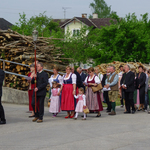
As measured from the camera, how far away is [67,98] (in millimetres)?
11711

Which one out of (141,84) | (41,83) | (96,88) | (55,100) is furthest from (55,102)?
(141,84)

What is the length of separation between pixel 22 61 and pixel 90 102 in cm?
799

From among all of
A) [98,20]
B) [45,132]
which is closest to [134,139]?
[45,132]

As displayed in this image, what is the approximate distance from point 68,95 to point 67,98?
0.34 feet

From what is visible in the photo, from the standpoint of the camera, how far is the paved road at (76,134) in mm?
7066

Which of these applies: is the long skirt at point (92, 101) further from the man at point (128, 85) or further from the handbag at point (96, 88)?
the man at point (128, 85)

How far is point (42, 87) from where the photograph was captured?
10586 mm

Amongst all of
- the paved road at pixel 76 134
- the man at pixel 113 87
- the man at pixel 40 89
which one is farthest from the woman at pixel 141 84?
the man at pixel 40 89

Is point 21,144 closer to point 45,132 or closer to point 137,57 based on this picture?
point 45,132

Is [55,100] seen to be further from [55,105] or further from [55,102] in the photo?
[55,105]

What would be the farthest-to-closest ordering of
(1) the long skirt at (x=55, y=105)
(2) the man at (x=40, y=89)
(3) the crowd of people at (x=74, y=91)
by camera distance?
(1) the long skirt at (x=55, y=105) → (3) the crowd of people at (x=74, y=91) → (2) the man at (x=40, y=89)

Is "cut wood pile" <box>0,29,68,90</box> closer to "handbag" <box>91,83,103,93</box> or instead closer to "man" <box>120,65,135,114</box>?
"man" <box>120,65,135,114</box>

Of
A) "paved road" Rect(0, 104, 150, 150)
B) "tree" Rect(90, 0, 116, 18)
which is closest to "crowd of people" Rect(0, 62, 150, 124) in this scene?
"paved road" Rect(0, 104, 150, 150)

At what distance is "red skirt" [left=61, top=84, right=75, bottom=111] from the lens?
38.2 feet
